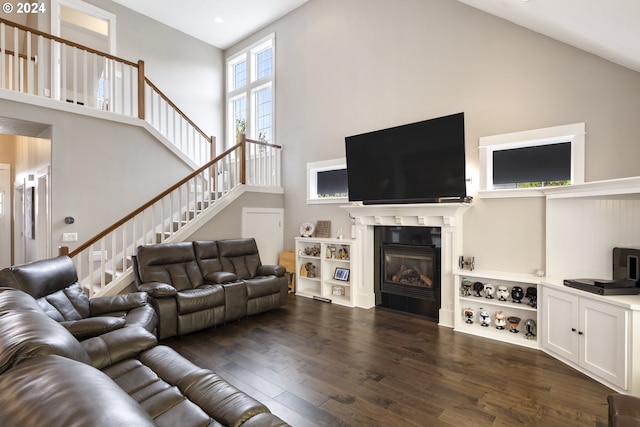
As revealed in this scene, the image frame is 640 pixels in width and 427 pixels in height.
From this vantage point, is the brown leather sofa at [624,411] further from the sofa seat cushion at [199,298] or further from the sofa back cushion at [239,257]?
the sofa back cushion at [239,257]

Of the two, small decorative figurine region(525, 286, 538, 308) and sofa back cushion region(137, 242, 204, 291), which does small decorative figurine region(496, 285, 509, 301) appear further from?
sofa back cushion region(137, 242, 204, 291)

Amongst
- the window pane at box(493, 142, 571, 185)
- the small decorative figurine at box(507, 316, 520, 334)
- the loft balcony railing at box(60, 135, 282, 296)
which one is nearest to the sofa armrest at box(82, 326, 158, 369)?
the loft balcony railing at box(60, 135, 282, 296)

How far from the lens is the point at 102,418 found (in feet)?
2.16

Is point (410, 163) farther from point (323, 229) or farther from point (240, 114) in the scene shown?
point (240, 114)

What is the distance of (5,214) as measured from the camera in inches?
281

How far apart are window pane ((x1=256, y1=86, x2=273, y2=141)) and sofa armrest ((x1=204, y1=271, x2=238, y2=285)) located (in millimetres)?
3495

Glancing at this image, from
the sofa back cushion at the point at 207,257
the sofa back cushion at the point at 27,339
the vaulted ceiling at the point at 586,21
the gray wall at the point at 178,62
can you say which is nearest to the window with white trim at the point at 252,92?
the gray wall at the point at 178,62

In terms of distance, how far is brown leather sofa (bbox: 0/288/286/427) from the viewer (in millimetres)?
700

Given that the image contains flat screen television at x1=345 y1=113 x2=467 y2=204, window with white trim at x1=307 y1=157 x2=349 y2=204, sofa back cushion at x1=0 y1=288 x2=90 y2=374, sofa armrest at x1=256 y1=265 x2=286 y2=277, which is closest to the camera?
sofa back cushion at x1=0 y1=288 x2=90 y2=374

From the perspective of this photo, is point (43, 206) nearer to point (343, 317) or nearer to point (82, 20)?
point (82, 20)

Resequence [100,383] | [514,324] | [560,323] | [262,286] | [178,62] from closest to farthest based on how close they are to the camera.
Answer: [100,383] → [560,323] → [514,324] → [262,286] → [178,62]

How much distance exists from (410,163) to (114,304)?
3.57 meters

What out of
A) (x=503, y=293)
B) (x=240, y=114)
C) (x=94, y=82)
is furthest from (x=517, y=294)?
(x=240, y=114)

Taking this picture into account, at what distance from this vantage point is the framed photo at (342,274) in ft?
16.5
